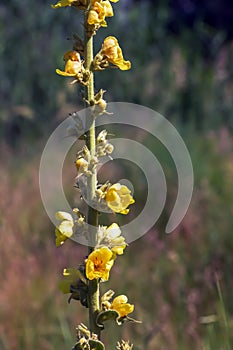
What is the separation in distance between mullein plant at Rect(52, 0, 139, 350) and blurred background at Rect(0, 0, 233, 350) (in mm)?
67

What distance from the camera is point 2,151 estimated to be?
6.38 meters

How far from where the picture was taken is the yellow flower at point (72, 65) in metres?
1.53

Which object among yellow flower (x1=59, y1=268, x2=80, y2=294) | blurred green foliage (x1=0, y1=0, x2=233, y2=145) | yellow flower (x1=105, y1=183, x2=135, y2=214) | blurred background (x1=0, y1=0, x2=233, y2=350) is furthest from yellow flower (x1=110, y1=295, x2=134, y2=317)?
blurred green foliage (x1=0, y1=0, x2=233, y2=145)

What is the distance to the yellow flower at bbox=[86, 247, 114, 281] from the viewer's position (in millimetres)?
1508

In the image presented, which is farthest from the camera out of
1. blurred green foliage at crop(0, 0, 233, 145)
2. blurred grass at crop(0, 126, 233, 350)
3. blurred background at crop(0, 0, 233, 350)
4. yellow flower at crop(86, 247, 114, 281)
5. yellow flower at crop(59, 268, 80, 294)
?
blurred green foliage at crop(0, 0, 233, 145)

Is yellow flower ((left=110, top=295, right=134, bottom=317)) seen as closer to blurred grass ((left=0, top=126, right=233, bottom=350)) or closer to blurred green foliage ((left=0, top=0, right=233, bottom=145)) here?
blurred grass ((left=0, top=126, right=233, bottom=350))

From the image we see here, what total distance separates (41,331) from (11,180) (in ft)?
8.22

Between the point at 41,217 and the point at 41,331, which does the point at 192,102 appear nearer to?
the point at 41,217

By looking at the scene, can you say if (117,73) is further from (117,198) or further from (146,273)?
(117,198)

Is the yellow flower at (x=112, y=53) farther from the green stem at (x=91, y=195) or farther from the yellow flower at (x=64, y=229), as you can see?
the yellow flower at (x=64, y=229)

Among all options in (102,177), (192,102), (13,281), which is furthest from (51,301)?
(192,102)

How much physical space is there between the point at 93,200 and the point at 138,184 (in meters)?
4.02

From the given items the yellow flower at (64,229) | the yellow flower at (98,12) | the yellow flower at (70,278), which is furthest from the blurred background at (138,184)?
the yellow flower at (70,278)

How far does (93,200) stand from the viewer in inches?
61.9
